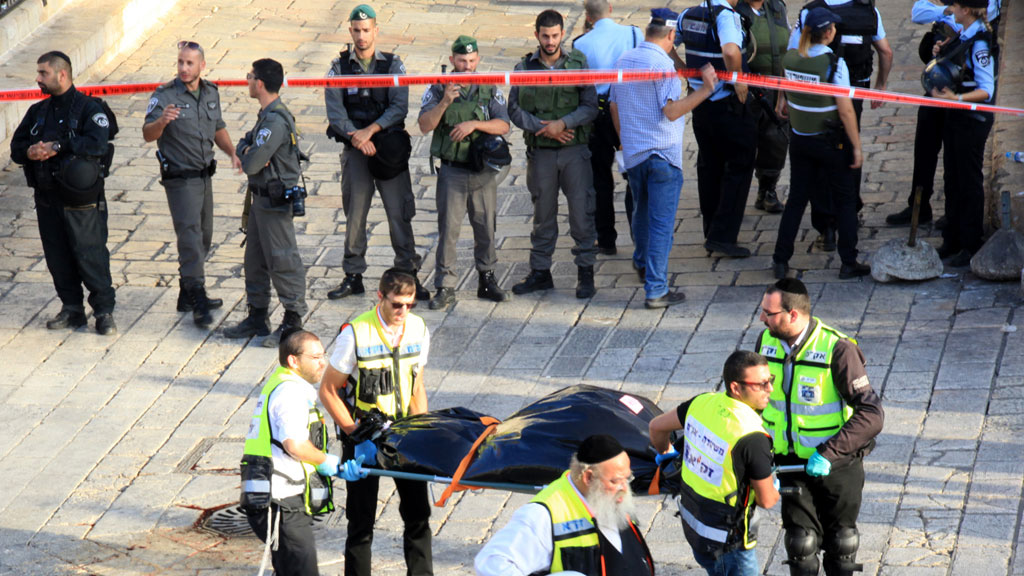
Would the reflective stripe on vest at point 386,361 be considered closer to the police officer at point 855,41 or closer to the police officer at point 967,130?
the police officer at point 855,41

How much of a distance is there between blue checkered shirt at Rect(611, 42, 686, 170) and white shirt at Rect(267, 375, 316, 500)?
422 cm

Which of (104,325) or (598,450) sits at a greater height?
(598,450)

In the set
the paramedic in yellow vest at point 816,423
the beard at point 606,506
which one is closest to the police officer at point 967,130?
the paramedic in yellow vest at point 816,423

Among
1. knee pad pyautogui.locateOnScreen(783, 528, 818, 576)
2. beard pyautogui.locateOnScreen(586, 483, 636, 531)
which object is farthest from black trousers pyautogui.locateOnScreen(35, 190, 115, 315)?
beard pyautogui.locateOnScreen(586, 483, 636, 531)

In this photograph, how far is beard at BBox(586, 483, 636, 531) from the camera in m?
4.59

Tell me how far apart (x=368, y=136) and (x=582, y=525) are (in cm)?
540

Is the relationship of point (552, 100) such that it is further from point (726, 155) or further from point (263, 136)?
point (263, 136)

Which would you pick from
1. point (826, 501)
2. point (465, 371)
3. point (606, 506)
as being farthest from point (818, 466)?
point (465, 371)

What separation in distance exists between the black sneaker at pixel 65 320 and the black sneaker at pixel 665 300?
4.25m

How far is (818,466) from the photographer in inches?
222

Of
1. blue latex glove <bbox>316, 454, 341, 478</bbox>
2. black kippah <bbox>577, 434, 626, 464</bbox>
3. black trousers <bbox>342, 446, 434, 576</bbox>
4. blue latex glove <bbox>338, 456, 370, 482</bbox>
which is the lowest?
black trousers <bbox>342, 446, 434, 576</bbox>

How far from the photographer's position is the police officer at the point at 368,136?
947 centimetres

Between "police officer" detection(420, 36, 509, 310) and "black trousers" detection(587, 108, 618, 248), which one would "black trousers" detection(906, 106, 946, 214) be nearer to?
"black trousers" detection(587, 108, 618, 248)

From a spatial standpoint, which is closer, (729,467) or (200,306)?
(729,467)
